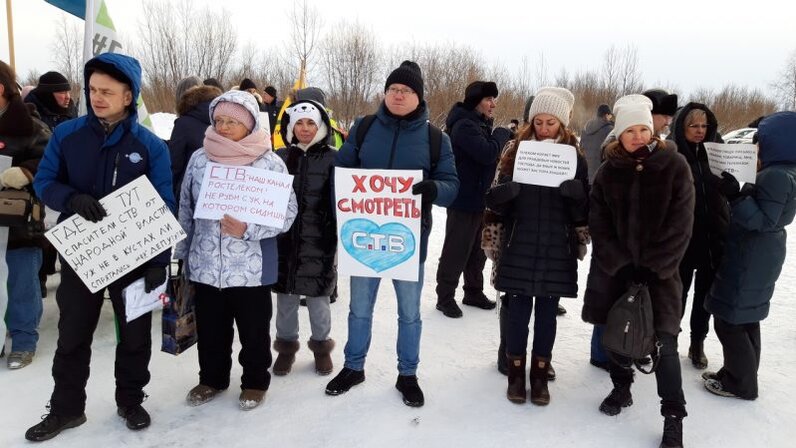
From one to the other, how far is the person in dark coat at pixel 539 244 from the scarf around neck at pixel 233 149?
1.56 meters

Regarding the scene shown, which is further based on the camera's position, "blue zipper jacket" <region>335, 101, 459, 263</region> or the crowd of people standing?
"blue zipper jacket" <region>335, 101, 459, 263</region>

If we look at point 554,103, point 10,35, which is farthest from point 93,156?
point 10,35

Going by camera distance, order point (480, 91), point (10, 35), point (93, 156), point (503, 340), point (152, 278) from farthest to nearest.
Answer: point (10, 35)
point (480, 91)
point (503, 340)
point (152, 278)
point (93, 156)

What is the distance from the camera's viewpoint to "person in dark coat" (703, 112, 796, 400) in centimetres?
345

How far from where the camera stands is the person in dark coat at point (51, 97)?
207 inches

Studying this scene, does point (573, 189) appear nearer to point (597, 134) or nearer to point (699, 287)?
point (699, 287)

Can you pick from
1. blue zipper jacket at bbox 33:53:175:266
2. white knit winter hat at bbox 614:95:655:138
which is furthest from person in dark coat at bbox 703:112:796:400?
blue zipper jacket at bbox 33:53:175:266

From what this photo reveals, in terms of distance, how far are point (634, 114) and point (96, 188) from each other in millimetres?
3248

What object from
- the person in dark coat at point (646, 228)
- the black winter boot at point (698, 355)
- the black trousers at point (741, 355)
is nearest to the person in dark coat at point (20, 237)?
the person in dark coat at point (646, 228)

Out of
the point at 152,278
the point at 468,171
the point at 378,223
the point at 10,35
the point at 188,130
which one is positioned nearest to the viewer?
the point at 152,278

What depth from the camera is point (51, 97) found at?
5301 mm

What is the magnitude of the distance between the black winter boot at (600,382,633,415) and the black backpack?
6.47ft

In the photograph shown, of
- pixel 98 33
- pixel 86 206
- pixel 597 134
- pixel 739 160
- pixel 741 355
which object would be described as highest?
pixel 98 33

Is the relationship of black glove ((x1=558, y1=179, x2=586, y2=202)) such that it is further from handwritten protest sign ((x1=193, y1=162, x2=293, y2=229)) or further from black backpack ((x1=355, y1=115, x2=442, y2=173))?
handwritten protest sign ((x1=193, y1=162, x2=293, y2=229))
